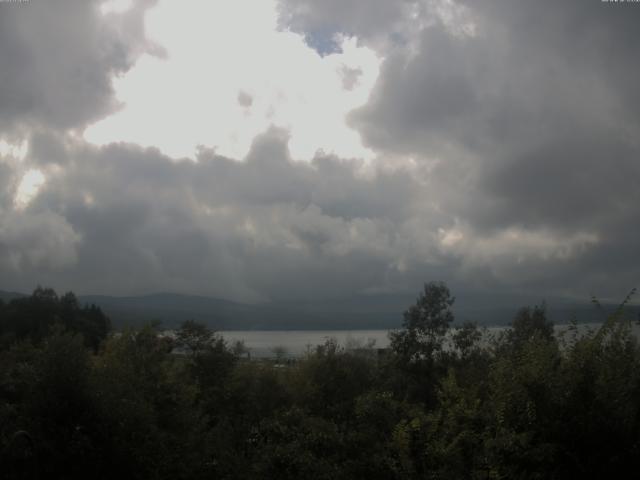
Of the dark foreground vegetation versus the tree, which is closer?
the dark foreground vegetation

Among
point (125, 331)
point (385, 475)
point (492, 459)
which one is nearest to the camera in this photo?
point (492, 459)

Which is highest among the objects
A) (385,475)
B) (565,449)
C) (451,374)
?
(451,374)

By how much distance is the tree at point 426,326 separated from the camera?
44.9 meters

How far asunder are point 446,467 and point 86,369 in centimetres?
925

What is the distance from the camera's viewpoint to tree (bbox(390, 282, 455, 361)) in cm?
4491

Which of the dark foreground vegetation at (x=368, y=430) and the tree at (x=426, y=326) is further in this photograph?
the tree at (x=426, y=326)

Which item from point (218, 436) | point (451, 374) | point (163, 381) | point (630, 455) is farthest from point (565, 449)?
point (163, 381)

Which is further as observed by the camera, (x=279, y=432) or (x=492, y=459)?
(x=279, y=432)

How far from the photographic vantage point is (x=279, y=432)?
15.9 m

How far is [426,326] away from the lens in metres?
45.1

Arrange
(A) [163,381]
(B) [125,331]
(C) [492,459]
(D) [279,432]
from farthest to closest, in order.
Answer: (B) [125,331], (A) [163,381], (D) [279,432], (C) [492,459]

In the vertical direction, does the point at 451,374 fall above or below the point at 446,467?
above

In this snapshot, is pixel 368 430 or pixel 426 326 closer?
pixel 368 430

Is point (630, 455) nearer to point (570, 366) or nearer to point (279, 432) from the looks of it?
point (570, 366)
